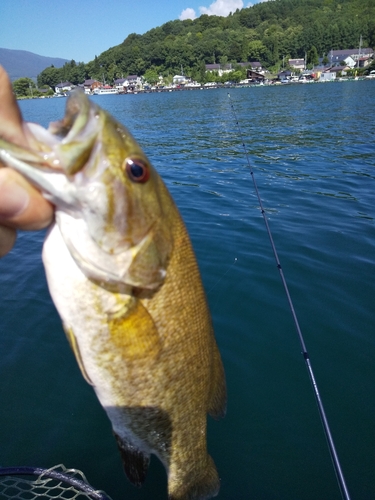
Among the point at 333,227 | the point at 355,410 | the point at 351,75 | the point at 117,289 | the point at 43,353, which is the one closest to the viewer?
the point at 117,289

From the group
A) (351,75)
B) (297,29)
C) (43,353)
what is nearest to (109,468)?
(43,353)

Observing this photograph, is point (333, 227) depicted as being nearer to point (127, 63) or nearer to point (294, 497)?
point (294, 497)

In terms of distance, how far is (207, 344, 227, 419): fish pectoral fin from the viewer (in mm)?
2568

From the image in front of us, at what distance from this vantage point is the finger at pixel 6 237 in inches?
73.4

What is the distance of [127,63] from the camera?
15938cm

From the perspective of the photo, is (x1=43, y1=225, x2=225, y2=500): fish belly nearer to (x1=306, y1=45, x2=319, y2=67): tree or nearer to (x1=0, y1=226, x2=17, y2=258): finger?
(x1=0, y1=226, x2=17, y2=258): finger

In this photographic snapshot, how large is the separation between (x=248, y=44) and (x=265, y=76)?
91.2ft

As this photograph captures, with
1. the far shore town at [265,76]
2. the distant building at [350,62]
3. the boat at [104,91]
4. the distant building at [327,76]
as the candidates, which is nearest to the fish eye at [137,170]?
the far shore town at [265,76]

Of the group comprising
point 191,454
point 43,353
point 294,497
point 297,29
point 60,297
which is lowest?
point 294,497

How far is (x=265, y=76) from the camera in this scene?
128 metres

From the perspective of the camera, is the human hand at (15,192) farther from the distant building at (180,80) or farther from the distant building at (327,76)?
the distant building at (180,80)

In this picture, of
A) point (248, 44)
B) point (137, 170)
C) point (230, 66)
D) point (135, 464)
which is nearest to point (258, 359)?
point (135, 464)

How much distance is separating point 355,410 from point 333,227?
5.24m

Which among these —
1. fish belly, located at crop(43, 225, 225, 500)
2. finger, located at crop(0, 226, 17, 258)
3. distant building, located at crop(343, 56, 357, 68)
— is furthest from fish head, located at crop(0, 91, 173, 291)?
distant building, located at crop(343, 56, 357, 68)
